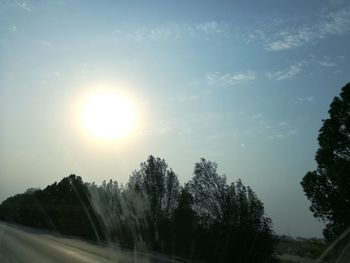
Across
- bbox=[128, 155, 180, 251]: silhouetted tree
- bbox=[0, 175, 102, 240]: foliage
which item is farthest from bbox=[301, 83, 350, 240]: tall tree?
bbox=[0, 175, 102, 240]: foliage

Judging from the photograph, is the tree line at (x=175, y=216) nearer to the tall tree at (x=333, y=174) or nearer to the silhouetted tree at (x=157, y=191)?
the silhouetted tree at (x=157, y=191)

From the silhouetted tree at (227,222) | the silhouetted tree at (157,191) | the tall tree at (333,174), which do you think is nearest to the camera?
the tall tree at (333,174)

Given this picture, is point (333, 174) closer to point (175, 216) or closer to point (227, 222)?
point (227, 222)

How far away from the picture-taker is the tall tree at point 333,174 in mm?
20938

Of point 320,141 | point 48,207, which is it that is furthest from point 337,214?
point 48,207

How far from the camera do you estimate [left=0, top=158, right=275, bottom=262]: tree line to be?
3100 centimetres

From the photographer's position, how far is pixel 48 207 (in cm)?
8756

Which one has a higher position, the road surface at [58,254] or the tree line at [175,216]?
the tree line at [175,216]

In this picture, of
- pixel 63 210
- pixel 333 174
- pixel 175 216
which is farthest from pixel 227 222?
pixel 63 210

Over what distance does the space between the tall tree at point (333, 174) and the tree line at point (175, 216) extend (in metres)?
8.62

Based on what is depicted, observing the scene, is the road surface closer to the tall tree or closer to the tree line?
the tree line

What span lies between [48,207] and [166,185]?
1799 inches

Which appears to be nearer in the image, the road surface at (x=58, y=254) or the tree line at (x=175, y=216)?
the road surface at (x=58, y=254)

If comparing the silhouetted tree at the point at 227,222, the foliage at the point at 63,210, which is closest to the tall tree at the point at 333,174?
the silhouetted tree at the point at 227,222
